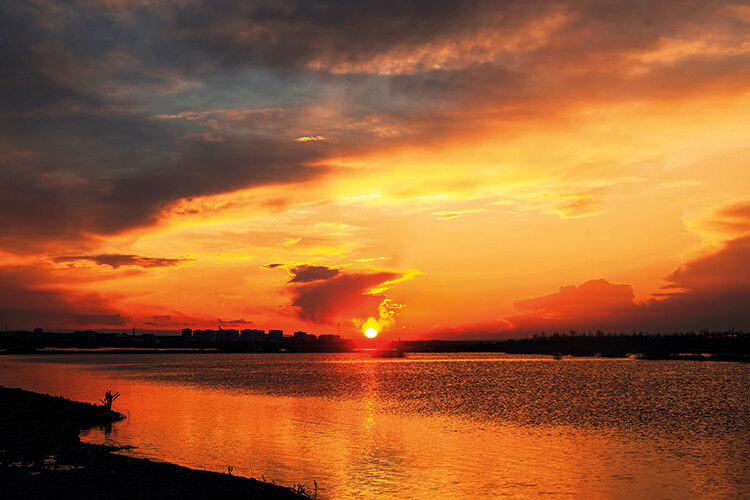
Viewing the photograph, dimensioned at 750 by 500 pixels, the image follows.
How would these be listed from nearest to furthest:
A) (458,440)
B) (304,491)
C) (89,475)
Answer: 1. (89,475)
2. (304,491)
3. (458,440)

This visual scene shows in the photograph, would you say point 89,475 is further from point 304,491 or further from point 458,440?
point 458,440

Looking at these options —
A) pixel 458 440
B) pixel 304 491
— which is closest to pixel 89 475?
pixel 304 491

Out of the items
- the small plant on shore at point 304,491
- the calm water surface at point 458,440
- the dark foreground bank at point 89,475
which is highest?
the dark foreground bank at point 89,475

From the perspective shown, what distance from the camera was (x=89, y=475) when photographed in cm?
2580

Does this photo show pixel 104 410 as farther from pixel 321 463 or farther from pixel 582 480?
pixel 582 480

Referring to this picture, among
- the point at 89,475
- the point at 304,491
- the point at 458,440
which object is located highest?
the point at 89,475

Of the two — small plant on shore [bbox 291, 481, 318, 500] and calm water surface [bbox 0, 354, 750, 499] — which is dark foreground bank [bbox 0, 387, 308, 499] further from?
calm water surface [bbox 0, 354, 750, 499]

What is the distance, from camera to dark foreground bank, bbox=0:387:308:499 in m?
22.8

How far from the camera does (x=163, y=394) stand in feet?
258

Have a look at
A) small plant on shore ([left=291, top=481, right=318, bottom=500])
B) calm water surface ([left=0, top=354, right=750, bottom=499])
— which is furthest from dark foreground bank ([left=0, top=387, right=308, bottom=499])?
calm water surface ([left=0, top=354, right=750, bottom=499])

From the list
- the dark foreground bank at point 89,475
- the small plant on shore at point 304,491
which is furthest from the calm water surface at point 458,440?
the dark foreground bank at point 89,475

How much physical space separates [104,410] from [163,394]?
28730 millimetres

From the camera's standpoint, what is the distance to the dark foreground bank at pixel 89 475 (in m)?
22.8

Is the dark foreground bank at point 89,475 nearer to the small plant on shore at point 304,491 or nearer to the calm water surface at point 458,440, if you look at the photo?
the small plant on shore at point 304,491
